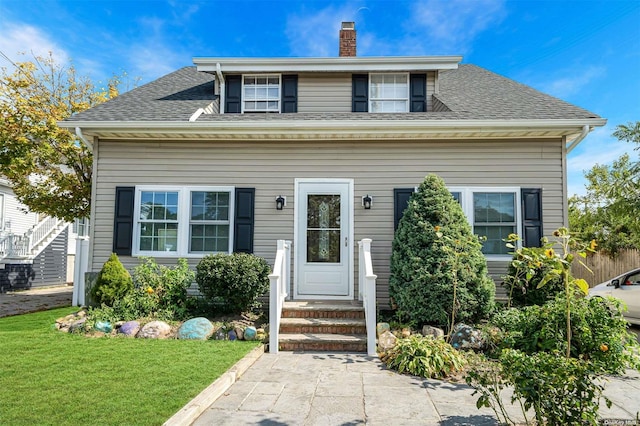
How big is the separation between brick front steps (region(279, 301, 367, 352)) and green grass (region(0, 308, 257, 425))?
2.10 ft

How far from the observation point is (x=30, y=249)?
528 inches

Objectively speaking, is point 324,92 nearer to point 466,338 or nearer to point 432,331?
point 432,331

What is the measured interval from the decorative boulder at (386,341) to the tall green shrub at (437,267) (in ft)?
1.81

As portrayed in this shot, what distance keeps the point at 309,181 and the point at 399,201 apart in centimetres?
169

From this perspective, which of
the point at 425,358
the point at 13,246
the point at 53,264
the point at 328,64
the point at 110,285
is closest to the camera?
the point at 425,358

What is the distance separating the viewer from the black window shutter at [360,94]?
8297mm

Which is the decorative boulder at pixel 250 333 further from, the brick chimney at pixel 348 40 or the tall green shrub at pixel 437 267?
the brick chimney at pixel 348 40

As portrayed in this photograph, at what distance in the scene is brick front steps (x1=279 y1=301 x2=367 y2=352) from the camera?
5188 millimetres

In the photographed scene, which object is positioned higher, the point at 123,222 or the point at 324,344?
the point at 123,222

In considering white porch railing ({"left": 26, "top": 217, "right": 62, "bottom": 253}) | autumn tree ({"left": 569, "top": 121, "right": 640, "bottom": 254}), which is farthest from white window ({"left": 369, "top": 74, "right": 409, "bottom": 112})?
white porch railing ({"left": 26, "top": 217, "right": 62, "bottom": 253})

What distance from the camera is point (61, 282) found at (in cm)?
1538

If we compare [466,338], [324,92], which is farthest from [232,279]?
[324,92]

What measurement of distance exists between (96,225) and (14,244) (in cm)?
877

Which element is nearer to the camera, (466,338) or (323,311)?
(466,338)
